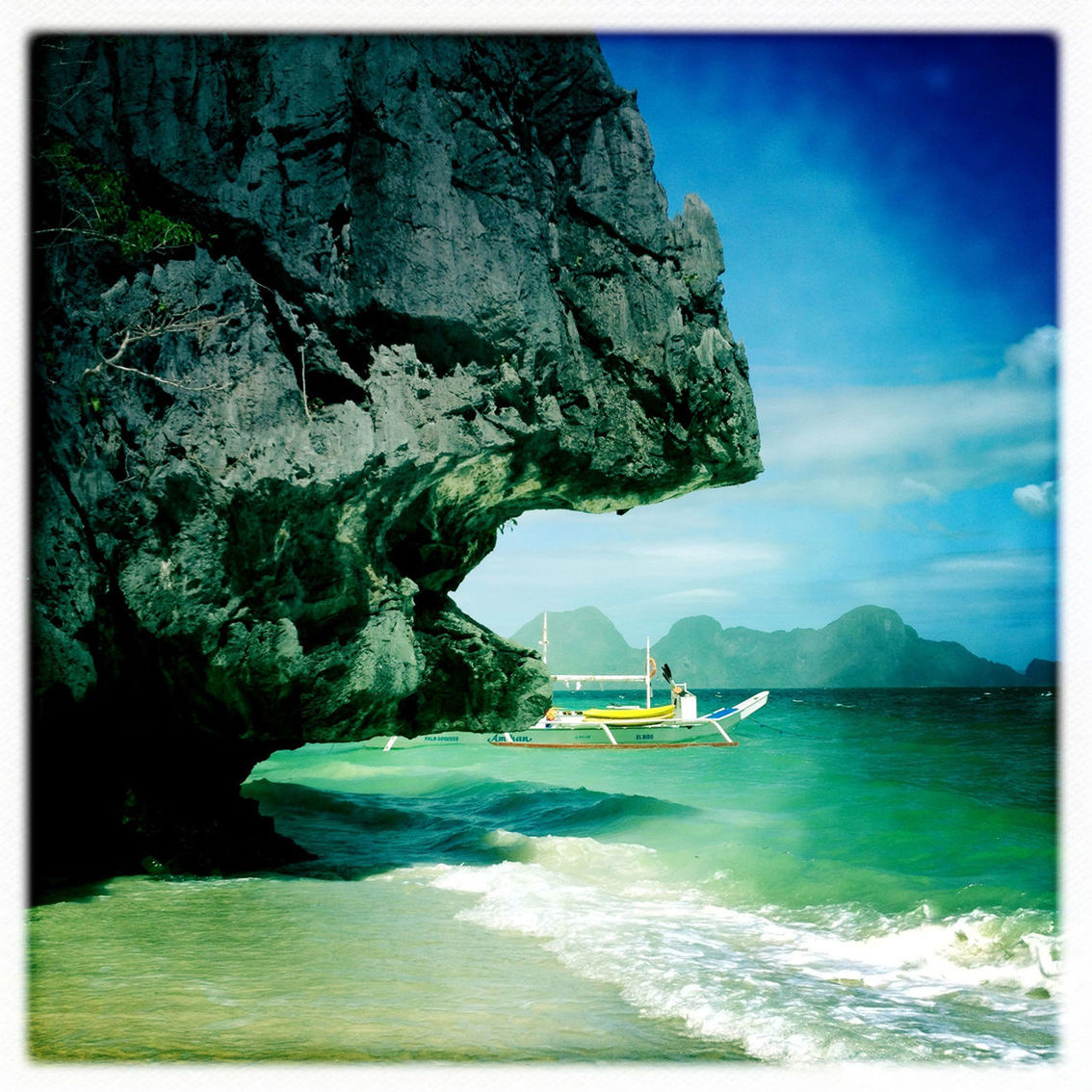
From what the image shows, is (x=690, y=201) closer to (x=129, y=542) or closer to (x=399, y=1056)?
(x=129, y=542)

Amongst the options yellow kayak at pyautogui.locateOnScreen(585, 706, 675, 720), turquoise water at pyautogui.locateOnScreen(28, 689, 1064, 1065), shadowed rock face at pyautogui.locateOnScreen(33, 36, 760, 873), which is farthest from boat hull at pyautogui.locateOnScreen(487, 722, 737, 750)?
shadowed rock face at pyautogui.locateOnScreen(33, 36, 760, 873)

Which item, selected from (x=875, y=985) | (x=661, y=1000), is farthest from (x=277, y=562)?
(x=875, y=985)

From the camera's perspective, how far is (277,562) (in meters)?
6.46

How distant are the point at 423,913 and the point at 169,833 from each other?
300 cm

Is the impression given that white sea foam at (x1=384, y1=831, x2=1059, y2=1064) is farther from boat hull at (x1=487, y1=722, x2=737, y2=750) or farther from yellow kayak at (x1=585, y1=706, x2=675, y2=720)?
yellow kayak at (x1=585, y1=706, x2=675, y2=720)

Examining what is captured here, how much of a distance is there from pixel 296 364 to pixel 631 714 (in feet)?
85.3

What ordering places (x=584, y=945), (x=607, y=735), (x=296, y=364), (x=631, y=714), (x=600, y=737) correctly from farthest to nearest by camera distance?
(x=631, y=714) → (x=600, y=737) → (x=607, y=735) → (x=296, y=364) → (x=584, y=945)

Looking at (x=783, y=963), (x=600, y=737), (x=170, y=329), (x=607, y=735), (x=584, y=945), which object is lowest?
(x=600, y=737)

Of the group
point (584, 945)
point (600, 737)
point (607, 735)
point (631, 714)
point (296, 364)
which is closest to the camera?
point (584, 945)

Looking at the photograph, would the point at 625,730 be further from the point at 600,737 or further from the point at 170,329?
the point at 170,329

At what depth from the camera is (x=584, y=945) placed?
20.0ft

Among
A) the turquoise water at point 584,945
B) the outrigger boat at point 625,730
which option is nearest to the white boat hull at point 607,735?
the outrigger boat at point 625,730

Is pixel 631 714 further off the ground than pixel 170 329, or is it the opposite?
pixel 170 329

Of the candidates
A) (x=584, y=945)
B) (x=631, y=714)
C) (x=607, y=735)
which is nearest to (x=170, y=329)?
(x=584, y=945)
